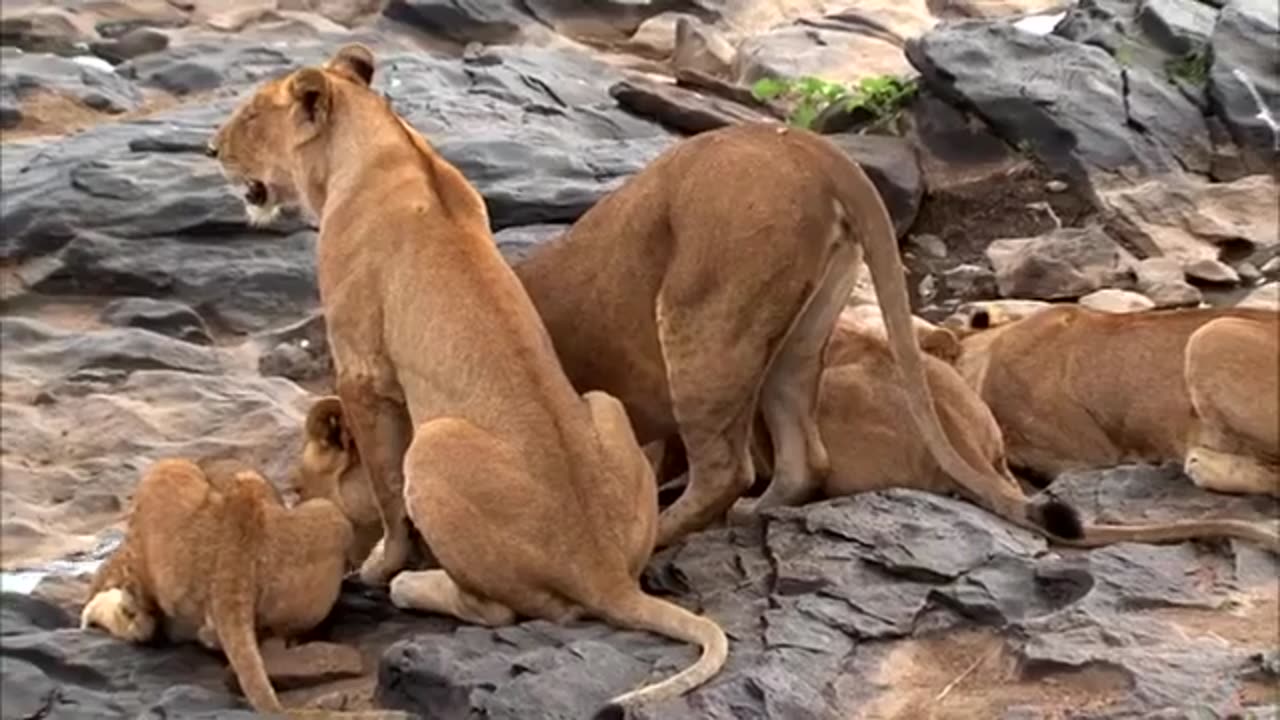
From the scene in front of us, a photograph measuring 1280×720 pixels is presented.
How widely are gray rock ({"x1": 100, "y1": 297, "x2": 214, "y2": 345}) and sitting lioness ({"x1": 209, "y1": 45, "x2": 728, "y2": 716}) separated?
0.44 meters

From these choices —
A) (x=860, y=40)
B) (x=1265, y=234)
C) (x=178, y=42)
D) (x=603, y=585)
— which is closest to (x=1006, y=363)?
(x=1265, y=234)

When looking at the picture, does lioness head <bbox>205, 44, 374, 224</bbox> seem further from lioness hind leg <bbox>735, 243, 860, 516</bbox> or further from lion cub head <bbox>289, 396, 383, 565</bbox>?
lioness hind leg <bbox>735, 243, 860, 516</bbox>

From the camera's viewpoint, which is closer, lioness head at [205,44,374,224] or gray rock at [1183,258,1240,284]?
lioness head at [205,44,374,224]

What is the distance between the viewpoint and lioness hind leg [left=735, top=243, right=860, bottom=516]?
683 centimetres

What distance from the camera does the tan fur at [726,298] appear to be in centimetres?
646

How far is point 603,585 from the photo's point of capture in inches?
234

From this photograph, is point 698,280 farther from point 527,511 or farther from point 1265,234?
point 1265,234

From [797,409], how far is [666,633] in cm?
134

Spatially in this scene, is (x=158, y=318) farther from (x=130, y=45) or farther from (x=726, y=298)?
(x=726, y=298)

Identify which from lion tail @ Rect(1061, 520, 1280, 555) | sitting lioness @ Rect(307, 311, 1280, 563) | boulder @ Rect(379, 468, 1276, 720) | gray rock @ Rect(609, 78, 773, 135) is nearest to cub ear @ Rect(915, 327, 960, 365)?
sitting lioness @ Rect(307, 311, 1280, 563)

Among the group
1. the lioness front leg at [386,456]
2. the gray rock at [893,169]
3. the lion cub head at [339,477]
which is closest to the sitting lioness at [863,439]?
the lion cub head at [339,477]

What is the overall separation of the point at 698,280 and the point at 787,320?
0.26 metres

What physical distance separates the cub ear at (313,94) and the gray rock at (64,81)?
47 centimetres

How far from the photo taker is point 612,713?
542 cm
